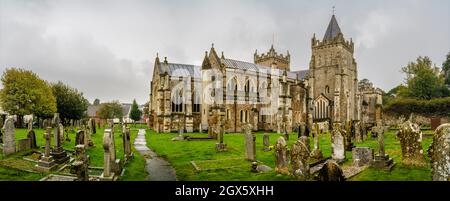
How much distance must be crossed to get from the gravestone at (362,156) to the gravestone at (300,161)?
11.3 ft

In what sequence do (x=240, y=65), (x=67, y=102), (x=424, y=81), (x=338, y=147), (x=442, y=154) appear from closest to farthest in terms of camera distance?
(x=442, y=154) < (x=338, y=147) < (x=424, y=81) < (x=67, y=102) < (x=240, y=65)

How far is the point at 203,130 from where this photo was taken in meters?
33.4

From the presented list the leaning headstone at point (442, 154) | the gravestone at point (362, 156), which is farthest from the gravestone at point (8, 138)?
the leaning headstone at point (442, 154)

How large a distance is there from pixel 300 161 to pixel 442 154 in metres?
3.57

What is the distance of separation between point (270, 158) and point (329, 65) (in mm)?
38338

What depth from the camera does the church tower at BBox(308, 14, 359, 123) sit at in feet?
148

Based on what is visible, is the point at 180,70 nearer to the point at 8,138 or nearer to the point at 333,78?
the point at 333,78

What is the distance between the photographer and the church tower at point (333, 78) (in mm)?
45156

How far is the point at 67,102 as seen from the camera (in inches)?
1517

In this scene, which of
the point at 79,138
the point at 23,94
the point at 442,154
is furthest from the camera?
the point at 23,94

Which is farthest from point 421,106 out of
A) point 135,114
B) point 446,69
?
point 135,114

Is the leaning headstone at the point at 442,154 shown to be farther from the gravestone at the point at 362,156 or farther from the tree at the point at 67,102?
the tree at the point at 67,102
